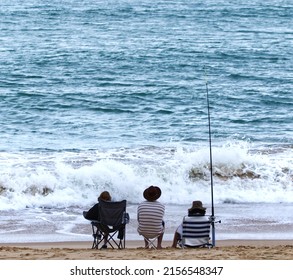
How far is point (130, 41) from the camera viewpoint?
1294 inches

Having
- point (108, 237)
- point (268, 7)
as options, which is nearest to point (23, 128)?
point (108, 237)

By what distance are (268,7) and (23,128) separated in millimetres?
29354

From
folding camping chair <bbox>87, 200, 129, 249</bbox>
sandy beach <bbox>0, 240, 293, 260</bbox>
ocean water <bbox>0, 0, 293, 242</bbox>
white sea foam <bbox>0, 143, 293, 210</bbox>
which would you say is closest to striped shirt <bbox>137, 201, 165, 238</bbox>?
folding camping chair <bbox>87, 200, 129, 249</bbox>

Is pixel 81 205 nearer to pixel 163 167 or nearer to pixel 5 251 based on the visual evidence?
pixel 163 167

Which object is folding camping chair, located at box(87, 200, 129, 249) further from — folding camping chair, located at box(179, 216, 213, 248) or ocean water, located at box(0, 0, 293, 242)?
ocean water, located at box(0, 0, 293, 242)

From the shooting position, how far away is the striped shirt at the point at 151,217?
9.48m

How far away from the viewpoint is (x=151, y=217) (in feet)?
31.1

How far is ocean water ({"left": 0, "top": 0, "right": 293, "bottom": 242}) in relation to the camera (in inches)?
512

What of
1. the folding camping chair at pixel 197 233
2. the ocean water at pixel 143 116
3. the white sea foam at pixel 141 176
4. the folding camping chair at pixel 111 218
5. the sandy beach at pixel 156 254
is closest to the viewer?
the sandy beach at pixel 156 254

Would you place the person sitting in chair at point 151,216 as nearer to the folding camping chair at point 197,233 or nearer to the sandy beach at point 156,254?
the sandy beach at point 156,254

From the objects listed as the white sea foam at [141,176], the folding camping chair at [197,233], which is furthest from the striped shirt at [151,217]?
the white sea foam at [141,176]

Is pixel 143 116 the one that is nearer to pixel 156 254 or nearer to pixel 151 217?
pixel 151 217

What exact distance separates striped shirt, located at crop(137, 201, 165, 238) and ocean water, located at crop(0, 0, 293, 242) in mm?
1502

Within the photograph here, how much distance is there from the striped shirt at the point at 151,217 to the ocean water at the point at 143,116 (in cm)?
150
